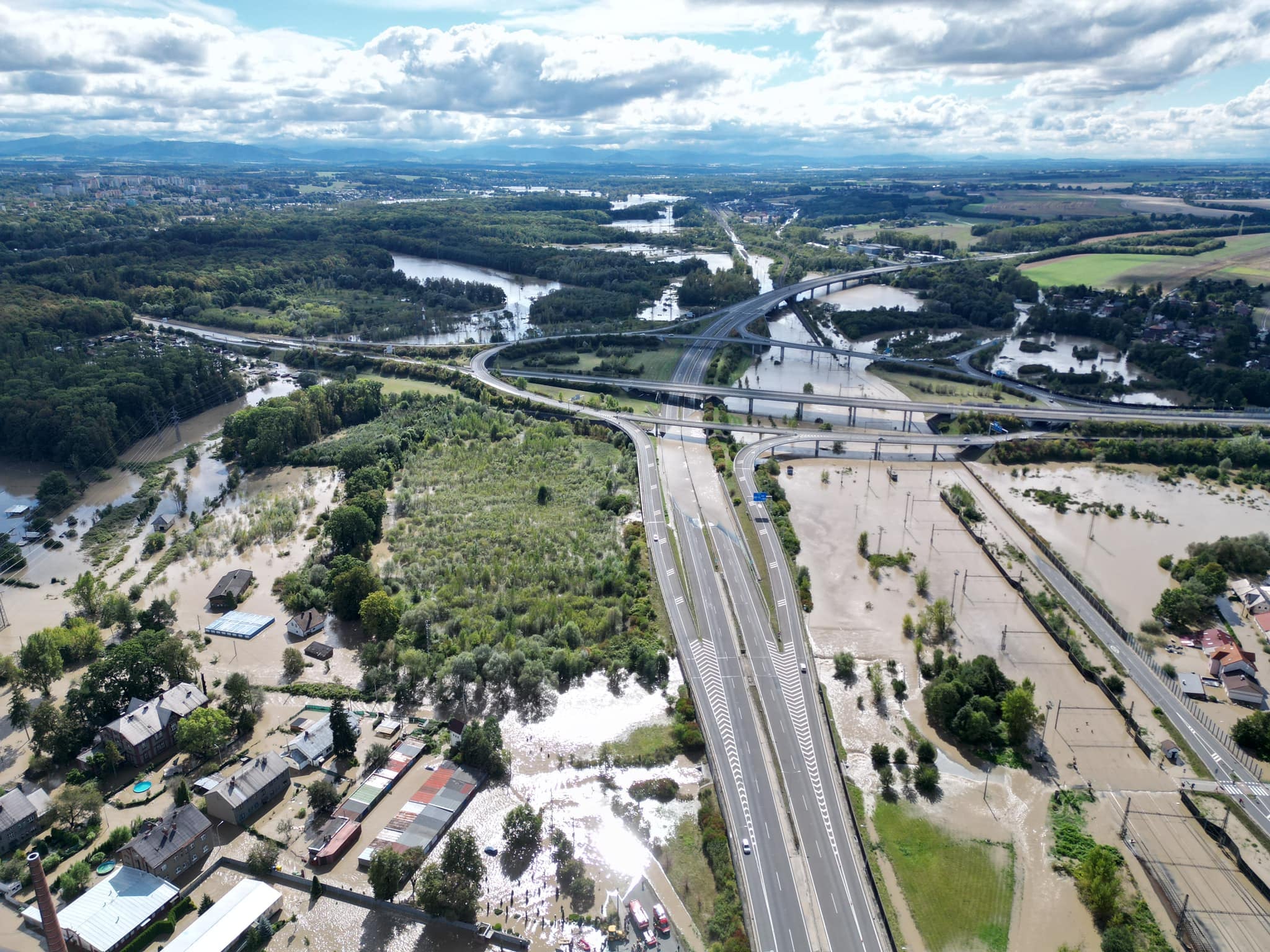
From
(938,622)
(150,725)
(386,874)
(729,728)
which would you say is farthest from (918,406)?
(150,725)

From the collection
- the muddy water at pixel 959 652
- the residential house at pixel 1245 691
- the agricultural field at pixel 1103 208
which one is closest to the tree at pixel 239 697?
the muddy water at pixel 959 652

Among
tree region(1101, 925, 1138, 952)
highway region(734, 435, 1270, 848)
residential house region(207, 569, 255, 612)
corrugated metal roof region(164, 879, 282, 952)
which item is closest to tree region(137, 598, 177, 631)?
residential house region(207, 569, 255, 612)

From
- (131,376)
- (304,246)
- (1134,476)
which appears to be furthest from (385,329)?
(1134,476)

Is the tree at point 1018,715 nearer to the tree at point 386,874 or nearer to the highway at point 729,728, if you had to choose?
the highway at point 729,728

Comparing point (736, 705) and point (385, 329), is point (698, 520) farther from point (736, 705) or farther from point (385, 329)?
point (385, 329)

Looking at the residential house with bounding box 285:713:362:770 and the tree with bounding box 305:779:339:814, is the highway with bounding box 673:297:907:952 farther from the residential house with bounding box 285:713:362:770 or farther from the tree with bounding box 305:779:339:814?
the residential house with bounding box 285:713:362:770

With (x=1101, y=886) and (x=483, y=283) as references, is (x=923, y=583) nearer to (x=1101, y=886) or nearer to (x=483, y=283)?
(x=1101, y=886)
